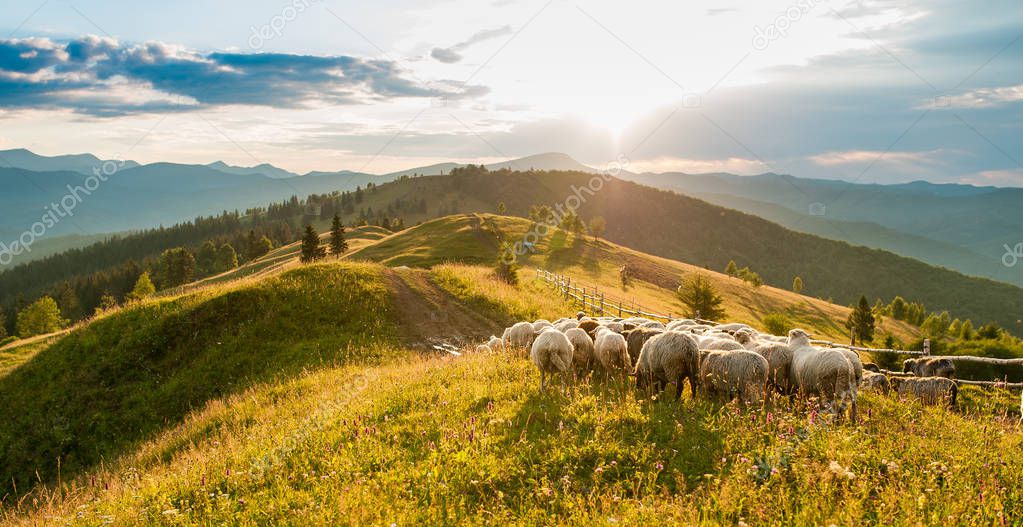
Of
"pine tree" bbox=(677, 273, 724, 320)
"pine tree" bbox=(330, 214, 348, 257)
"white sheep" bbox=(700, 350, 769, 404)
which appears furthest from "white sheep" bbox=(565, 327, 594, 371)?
"pine tree" bbox=(330, 214, 348, 257)

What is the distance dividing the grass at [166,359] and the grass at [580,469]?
8743mm

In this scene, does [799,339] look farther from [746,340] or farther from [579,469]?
[579,469]

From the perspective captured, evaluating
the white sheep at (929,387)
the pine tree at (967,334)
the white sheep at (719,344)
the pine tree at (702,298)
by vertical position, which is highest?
the white sheep at (719,344)

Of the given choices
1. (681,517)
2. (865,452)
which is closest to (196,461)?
(681,517)

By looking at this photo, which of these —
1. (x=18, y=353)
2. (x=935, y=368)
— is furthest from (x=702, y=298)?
(x=18, y=353)

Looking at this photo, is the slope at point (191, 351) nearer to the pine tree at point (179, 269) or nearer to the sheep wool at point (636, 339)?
the sheep wool at point (636, 339)

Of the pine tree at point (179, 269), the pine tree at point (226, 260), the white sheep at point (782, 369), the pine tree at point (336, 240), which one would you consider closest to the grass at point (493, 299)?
the white sheep at point (782, 369)

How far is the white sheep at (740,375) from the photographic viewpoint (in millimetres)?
9750

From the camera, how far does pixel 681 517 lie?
5.49 m

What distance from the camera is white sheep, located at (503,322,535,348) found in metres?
15.9

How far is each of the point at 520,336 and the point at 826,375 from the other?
8.53m

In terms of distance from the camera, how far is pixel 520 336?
635 inches

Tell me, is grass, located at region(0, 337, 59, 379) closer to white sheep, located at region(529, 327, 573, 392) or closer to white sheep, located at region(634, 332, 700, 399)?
white sheep, located at region(529, 327, 573, 392)

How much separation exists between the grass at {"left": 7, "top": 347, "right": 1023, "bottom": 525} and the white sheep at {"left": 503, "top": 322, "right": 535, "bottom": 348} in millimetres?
5685
